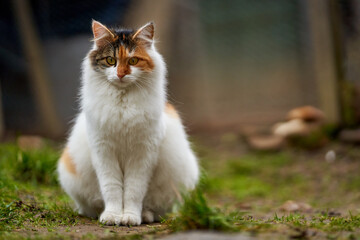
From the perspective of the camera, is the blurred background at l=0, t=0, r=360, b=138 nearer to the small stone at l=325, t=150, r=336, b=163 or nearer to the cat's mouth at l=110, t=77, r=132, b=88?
the small stone at l=325, t=150, r=336, b=163

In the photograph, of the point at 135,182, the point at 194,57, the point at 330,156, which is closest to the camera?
the point at 135,182

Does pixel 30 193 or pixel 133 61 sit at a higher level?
pixel 133 61

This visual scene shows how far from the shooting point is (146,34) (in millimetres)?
3174

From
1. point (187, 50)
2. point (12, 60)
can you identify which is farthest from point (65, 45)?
point (187, 50)

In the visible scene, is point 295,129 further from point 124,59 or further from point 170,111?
point 124,59

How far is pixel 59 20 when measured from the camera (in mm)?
7480

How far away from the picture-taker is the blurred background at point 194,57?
7262mm

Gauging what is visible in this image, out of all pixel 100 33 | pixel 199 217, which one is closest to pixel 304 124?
pixel 100 33

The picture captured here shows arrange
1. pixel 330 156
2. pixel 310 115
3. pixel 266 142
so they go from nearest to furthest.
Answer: pixel 330 156 → pixel 310 115 → pixel 266 142

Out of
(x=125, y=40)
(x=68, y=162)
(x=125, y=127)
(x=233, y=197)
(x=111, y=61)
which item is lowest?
(x=233, y=197)

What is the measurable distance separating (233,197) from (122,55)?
284 cm

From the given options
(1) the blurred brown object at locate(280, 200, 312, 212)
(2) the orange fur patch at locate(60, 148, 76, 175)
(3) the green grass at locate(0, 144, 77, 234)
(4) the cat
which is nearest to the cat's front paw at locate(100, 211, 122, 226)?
(4) the cat

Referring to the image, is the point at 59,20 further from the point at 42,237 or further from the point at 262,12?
the point at 42,237

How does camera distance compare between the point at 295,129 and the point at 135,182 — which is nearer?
the point at 135,182
